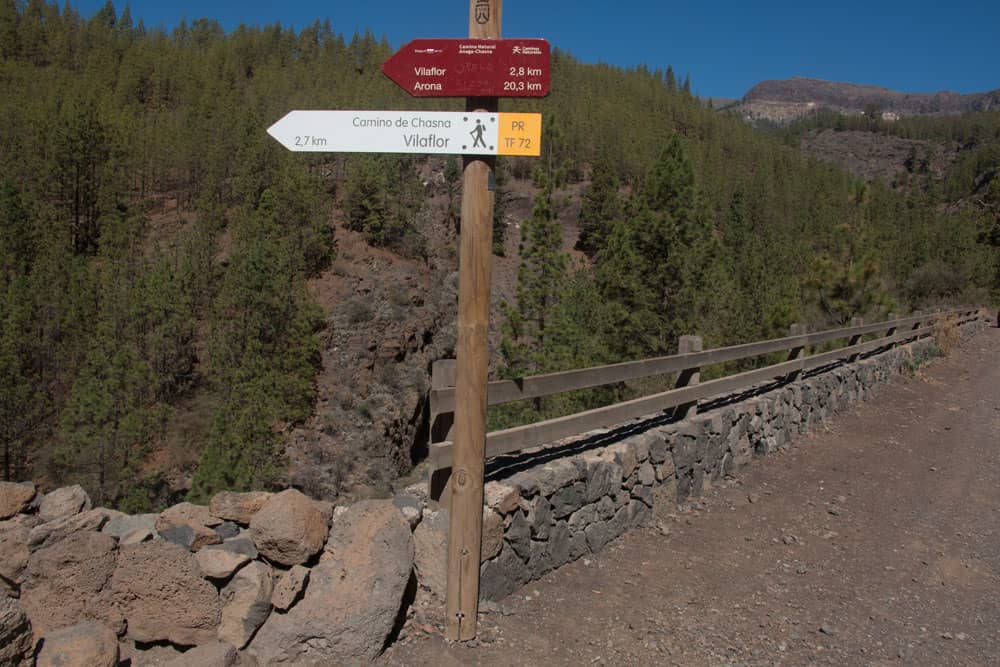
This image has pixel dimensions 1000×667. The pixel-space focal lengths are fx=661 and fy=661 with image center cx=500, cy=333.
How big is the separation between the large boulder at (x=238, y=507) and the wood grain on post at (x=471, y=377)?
99cm

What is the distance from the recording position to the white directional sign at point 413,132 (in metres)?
3.04

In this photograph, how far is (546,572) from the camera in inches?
164

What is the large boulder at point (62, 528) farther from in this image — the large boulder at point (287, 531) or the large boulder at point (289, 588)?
the large boulder at point (289, 588)

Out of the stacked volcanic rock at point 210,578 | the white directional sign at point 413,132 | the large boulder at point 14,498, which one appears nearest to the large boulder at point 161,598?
the stacked volcanic rock at point 210,578

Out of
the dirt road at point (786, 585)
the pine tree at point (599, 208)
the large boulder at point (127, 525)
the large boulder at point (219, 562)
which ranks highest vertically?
the pine tree at point (599, 208)

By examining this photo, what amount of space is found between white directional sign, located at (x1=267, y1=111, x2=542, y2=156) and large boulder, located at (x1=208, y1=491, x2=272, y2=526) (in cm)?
175

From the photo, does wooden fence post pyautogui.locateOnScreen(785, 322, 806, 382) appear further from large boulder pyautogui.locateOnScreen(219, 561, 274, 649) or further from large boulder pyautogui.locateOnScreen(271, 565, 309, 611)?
large boulder pyautogui.locateOnScreen(219, 561, 274, 649)

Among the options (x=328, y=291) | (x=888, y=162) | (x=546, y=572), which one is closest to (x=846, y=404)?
(x=546, y=572)

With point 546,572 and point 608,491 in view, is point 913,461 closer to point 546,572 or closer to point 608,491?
point 608,491

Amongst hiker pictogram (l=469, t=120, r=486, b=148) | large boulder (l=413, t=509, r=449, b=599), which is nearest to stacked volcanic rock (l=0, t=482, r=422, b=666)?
large boulder (l=413, t=509, r=449, b=599)

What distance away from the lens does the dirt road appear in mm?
3426

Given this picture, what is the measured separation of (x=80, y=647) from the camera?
253 cm

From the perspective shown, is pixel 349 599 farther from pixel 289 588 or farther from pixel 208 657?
pixel 208 657

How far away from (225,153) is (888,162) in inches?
6678
